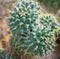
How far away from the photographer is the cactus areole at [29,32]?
530 centimetres

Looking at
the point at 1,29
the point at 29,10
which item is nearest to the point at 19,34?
the point at 29,10

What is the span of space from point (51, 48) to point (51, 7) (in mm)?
1586

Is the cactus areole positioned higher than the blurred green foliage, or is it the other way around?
the blurred green foliage

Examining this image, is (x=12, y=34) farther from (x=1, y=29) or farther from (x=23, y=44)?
(x=1, y=29)

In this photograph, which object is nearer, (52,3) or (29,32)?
(29,32)

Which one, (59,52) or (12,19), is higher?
(12,19)

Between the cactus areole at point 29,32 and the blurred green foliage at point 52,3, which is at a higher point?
the blurred green foliage at point 52,3

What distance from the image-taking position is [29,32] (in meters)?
5.39

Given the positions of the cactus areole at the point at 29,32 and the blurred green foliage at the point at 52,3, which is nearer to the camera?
the cactus areole at the point at 29,32

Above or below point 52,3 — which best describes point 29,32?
below

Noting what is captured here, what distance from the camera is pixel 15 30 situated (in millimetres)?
5406

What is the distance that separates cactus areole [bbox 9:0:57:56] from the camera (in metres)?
5.30

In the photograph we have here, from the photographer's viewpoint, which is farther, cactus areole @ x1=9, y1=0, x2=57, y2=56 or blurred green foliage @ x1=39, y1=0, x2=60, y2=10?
blurred green foliage @ x1=39, y1=0, x2=60, y2=10

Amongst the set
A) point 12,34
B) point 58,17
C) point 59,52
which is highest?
point 58,17
